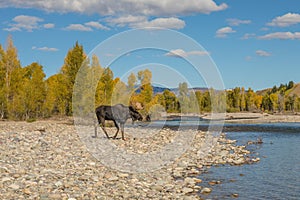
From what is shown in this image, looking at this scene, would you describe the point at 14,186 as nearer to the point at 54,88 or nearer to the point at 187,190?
the point at 187,190

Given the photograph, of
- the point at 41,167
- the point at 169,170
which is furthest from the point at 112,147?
the point at 41,167

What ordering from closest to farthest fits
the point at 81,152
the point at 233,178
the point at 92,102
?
the point at 233,178 → the point at 81,152 → the point at 92,102

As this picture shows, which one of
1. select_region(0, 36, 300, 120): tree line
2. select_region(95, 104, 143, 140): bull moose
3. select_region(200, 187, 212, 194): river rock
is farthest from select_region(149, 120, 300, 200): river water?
select_region(0, 36, 300, 120): tree line

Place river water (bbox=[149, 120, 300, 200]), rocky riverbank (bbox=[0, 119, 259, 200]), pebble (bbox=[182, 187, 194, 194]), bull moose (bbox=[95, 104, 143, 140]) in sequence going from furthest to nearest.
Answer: bull moose (bbox=[95, 104, 143, 140]) → river water (bbox=[149, 120, 300, 200]) → pebble (bbox=[182, 187, 194, 194]) → rocky riverbank (bbox=[0, 119, 259, 200])

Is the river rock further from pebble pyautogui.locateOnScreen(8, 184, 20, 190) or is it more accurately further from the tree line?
the tree line

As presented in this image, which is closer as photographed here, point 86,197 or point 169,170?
point 86,197

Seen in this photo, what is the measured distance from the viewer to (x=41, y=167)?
15031 millimetres

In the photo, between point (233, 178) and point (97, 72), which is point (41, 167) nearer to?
point (233, 178)

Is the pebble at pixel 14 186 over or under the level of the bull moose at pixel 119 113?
under

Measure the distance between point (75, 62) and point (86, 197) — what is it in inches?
1389

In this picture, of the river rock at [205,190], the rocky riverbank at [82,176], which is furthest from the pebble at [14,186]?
the river rock at [205,190]

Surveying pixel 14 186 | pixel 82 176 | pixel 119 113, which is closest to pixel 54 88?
pixel 119 113

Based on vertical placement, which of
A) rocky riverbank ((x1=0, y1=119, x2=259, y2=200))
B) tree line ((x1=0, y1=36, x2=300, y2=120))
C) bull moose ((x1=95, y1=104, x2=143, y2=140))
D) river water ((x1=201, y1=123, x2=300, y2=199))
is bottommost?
river water ((x1=201, y1=123, x2=300, y2=199))

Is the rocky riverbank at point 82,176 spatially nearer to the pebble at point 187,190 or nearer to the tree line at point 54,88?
the pebble at point 187,190
